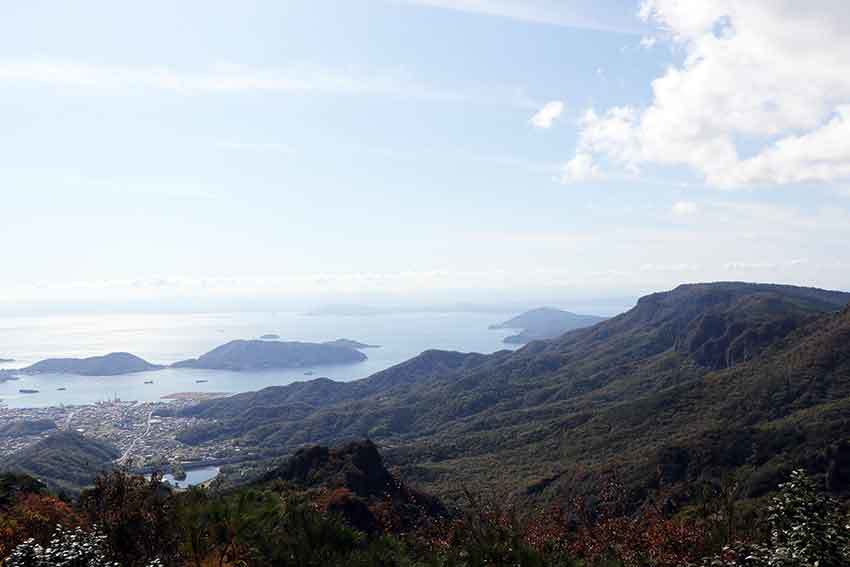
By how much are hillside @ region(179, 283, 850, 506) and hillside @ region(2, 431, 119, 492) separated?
16.6 metres

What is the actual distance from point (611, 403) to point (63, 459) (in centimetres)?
6754

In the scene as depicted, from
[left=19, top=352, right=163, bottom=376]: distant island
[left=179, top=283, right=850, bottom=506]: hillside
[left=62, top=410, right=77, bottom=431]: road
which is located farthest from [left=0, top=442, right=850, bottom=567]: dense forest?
[left=19, top=352, right=163, bottom=376]: distant island

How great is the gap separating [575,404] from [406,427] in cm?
3094

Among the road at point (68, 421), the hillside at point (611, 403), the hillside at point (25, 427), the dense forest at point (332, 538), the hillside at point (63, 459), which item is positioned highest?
the dense forest at point (332, 538)

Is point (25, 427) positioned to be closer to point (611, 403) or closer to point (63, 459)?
point (63, 459)

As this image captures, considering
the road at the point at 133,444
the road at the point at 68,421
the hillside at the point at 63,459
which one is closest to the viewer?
the hillside at the point at 63,459

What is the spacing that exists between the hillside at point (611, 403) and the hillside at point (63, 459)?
54.4 ft

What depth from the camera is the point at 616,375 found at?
89625mm

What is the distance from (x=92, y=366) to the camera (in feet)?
576

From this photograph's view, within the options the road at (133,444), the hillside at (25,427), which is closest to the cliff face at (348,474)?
the road at (133,444)

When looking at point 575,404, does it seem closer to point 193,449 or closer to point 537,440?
point 537,440

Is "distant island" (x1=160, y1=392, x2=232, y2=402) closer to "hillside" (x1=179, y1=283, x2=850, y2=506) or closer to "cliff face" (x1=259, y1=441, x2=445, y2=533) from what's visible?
"hillside" (x1=179, y1=283, x2=850, y2=506)

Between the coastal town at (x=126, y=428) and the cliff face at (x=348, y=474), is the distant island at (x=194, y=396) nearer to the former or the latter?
the coastal town at (x=126, y=428)

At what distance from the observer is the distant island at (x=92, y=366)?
173250 mm
